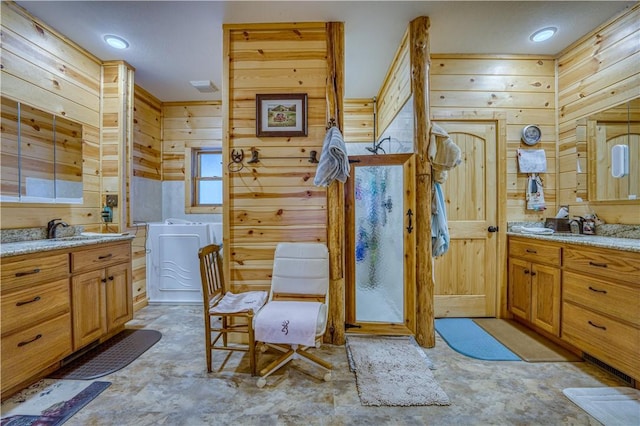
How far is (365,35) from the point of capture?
2.57m

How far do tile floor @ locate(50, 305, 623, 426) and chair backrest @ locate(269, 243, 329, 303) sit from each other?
0.52 meters

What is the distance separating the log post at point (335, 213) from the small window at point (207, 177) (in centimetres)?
231

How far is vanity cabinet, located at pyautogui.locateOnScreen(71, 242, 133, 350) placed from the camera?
2.06 meters

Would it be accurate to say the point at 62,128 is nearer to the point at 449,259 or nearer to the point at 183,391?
the point at 183,391

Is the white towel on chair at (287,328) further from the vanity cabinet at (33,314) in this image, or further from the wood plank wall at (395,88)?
the wood plank wall at (395,88)

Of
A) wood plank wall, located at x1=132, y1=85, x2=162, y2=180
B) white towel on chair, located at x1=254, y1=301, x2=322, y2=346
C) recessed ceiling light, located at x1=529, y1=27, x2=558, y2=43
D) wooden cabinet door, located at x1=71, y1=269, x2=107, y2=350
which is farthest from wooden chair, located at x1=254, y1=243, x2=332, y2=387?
recessed ceiling light, located at x1=529, y1=27, x2=558, y2=43

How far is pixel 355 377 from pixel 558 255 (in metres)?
1.94

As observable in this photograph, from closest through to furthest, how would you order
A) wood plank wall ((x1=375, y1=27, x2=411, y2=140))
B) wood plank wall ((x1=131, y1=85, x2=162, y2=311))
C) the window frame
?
wood plank wall ((x1=375, y1=27, x2=411, y2=140))
wood plank wall ((x1=131, y1=85, x2=162, y2=311))
the window frame

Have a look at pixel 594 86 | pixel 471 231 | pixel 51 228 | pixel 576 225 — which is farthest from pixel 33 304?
pixel 594 86

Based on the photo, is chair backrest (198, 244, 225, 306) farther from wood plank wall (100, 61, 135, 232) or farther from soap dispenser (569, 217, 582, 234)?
soap dispenser (569, 217, 582, 234)

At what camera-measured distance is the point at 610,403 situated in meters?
1.64

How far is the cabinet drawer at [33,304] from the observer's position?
5.23 feet

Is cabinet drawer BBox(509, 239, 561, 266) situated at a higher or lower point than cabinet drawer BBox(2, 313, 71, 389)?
higher

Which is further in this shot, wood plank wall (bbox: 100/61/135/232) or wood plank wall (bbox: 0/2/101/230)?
wood plank wall (bbox: 100/61/135/232)
